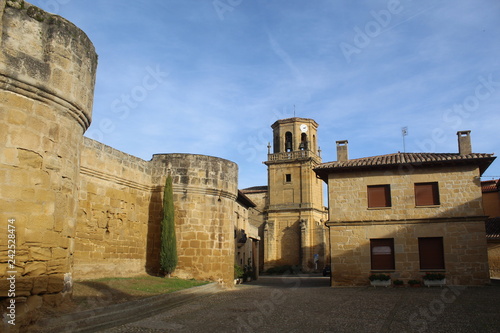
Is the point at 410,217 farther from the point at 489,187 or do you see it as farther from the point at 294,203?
the point at 294,203

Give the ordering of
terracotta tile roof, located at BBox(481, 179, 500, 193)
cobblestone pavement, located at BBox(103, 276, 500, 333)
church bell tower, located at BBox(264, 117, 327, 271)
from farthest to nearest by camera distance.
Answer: church bell tower, located at BBox(264, 117, 327, 271) → terracotta tile roof, located at BBox(481, 179, 500, 193) → cobblestone pavement, located at BBox(103, 276, 500, 333)

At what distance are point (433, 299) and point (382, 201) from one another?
6.97 m

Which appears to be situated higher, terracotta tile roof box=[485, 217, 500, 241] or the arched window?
the arched window

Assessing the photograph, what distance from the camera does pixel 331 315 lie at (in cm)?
974

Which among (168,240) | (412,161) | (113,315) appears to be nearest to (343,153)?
(412,161)

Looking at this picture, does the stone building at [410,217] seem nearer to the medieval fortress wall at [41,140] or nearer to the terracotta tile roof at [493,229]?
the terracotta tile roof at [493,229]

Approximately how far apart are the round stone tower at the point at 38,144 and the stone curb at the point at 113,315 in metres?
0.43

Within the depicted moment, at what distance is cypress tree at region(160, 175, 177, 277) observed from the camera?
14.2 meters

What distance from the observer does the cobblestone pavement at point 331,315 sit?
8.06 m

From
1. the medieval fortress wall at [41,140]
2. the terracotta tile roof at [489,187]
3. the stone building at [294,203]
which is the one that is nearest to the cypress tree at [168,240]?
the medieval fortress wall at [41,140]

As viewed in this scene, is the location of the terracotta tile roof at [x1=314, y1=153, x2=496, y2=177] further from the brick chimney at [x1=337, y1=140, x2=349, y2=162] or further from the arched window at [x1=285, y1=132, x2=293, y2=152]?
the arched window at [x1=285, y1=132, x2=293, y2=152]

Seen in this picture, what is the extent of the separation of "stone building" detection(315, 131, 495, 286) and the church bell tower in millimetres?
23626

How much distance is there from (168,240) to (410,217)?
10.7 meters

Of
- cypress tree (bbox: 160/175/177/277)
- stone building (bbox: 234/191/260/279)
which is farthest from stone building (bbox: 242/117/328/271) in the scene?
cypress tree (bbox: 160/175/177/277)
